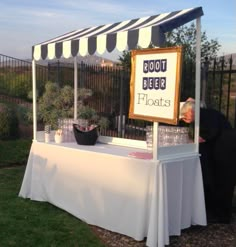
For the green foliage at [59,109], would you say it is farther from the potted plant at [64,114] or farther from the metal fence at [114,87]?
the metal fence at [114,87]

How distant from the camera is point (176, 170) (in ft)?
16.0

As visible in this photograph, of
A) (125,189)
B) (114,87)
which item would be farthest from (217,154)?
(114,87)

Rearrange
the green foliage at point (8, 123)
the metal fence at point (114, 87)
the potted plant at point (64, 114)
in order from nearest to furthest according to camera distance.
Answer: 1. the potted plant at point (64, 114)
2. the metal fence at point (114, 87)
3. the green foliage at point (8, 123)

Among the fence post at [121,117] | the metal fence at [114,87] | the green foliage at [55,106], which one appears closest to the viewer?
the green foliage at [55,106]

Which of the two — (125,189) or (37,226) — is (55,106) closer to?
(37,226)

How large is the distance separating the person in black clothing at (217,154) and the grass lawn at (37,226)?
157cm

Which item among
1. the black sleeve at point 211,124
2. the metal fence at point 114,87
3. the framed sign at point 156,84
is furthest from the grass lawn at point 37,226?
the metal fence at point 114,87

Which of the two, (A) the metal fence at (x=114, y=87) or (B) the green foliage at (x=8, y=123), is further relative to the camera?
(B) the green foliage at (x=8, y=123)

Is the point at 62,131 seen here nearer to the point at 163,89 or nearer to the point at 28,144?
the point at 163,89

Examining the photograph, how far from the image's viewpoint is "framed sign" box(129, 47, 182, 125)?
4434 millimetres

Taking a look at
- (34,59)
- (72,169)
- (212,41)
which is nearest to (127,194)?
(72,169)

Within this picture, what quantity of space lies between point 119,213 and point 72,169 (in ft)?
3.31

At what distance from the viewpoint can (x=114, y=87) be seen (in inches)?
462

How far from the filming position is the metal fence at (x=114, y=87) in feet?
25.3
